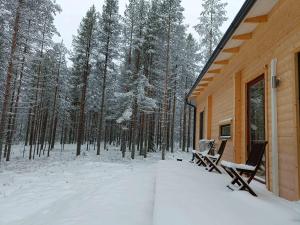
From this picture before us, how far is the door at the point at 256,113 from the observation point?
5645 mm

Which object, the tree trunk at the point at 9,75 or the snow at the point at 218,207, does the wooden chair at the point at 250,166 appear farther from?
the tree trunk at the point at 9,75

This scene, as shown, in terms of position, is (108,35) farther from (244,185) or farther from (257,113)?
(244,185)

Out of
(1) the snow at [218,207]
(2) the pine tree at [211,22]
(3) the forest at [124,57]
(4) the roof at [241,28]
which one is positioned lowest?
(1) the snow at [218,207]

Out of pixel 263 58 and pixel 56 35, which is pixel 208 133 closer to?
pixel 263 58

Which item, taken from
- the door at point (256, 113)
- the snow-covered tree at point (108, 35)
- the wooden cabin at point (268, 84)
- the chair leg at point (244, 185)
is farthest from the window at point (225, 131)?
the snow-covered tree at point (108, 35)

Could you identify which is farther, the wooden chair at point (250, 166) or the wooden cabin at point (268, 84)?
the wooden chair at point (250, 166)

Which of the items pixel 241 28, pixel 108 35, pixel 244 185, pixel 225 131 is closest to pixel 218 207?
pixel 244 185

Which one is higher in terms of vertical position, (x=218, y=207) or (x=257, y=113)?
(x=257, y=113)

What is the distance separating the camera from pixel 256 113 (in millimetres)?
6141

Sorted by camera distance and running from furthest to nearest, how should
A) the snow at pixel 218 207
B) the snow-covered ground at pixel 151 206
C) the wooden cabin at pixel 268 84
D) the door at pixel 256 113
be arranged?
the door at pixel 256 113, the wooden cabin at pixel 268 84, the snow-covered ground at pixel 151 206, the snow at pixel 218 207

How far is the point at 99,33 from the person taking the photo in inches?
867

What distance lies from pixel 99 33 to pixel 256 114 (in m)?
18.7

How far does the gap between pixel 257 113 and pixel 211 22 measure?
818 inches

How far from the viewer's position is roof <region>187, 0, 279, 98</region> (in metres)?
4.49
